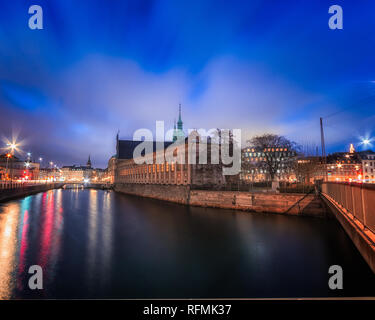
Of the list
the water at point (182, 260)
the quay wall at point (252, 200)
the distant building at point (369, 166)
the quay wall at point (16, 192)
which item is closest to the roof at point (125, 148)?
the quay wall at point (16, 192)

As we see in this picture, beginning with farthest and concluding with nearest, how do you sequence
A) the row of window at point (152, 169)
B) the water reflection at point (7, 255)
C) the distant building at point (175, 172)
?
1. the row of window at point (152, 169)
2. the distant building at point (175, 172)
3. the water reflection at point (7, 255)

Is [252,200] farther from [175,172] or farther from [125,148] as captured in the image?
[125,148]

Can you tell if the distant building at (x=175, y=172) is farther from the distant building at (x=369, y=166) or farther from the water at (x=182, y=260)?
the distant building at (x=369, y=166)

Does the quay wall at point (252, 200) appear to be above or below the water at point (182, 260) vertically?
above

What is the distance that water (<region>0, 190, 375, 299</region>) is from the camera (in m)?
8.77

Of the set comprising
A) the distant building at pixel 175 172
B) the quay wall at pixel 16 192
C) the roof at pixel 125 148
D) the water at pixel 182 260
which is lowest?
the water at pixel 182 260

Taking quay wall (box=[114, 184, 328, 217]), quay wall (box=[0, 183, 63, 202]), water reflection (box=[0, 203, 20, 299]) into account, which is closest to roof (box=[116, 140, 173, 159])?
quay wall (box=[0, 183, 63, 202])

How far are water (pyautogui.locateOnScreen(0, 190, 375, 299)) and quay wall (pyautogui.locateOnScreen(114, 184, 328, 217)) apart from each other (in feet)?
9.05

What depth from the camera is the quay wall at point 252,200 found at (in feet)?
75.1

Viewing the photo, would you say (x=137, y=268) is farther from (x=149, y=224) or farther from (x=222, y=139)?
(x=222, y=139)

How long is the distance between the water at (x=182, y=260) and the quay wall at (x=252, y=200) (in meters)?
2.76
